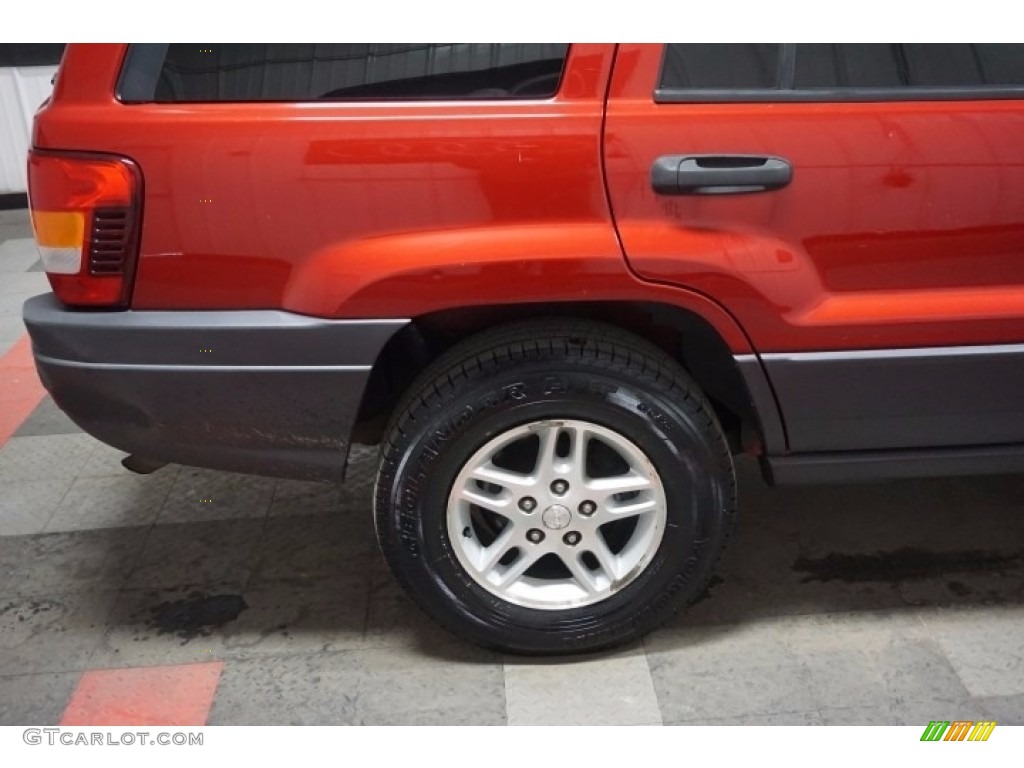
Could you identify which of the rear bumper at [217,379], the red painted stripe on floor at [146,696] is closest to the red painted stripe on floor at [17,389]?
the red painted stripe on floor at [146,696]

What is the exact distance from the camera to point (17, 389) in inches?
148

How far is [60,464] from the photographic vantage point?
321 cm

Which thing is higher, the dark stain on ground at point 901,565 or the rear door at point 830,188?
the rear door at point 830,188

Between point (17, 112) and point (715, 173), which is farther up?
point (715, 173)

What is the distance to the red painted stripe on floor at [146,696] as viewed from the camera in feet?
7.06

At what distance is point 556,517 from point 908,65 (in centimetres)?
116

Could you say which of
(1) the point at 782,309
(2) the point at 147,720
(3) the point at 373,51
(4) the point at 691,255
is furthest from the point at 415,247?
(2) the point at 147,720

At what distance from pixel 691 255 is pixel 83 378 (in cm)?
127

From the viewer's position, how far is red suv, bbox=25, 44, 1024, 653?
1864 millimetres

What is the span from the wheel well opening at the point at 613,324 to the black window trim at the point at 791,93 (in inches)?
16.6

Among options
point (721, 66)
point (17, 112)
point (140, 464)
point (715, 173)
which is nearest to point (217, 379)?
point (140, 464)

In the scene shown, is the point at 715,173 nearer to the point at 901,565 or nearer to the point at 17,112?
the point at 901,565

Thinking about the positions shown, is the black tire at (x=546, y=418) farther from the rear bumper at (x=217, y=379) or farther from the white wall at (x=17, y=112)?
the white wall at (x=17, y=112)

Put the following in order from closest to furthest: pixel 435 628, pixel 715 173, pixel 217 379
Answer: pixel 715 173 → pixel 217 379 → pixel 435 628
